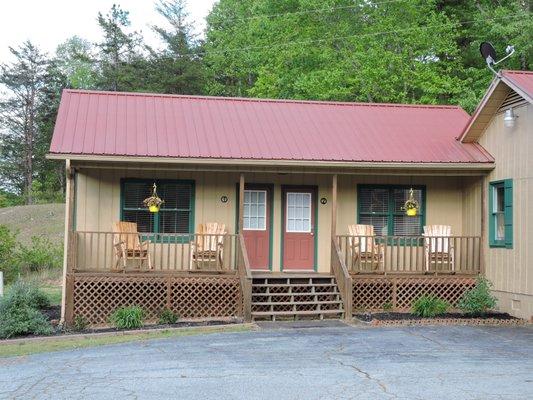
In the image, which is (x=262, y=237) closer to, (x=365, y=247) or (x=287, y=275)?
(x=287, y=275)

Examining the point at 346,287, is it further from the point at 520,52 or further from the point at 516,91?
the point at 520,52

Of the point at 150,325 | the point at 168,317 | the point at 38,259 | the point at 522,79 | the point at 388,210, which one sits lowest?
the point at 150,325

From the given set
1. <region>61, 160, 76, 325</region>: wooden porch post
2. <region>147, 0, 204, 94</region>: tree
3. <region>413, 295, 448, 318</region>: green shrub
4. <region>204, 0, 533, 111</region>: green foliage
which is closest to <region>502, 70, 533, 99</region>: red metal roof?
<region>413, 295, 448, 318</region>: green shrub

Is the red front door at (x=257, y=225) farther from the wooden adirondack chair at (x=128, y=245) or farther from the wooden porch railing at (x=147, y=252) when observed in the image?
the wooden adirondack chair at (x=128, y=245)

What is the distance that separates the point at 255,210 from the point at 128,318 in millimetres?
3813

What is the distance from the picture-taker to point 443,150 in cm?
1474

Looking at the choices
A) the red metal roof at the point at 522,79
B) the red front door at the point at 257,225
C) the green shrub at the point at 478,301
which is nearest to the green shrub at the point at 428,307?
the green shrub at the point at 478,301

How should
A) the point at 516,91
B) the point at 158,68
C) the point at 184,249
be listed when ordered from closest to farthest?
the point at 516,91, the point at 184,249, the point at 158,68

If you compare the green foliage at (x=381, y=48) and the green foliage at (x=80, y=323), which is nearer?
the green foliage at (x=80, y=323)

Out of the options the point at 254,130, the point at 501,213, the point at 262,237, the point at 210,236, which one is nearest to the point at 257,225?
the point at 262,237

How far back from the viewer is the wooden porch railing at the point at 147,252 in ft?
43.7

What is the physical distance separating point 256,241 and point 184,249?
1.59m

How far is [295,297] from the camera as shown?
13602mm

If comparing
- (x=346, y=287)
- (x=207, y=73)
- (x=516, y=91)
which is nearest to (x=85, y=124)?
(x=346, y=287)
